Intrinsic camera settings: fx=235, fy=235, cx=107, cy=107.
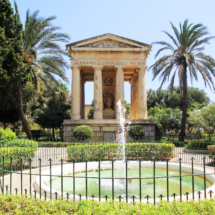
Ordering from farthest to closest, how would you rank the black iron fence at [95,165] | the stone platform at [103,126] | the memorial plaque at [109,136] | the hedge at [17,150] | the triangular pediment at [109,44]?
the triangular pediment at [109,44] → the stone platform at [103,126] → the memorial plaque at [109,136] → the hedge at [17,150] → the black iron fence at [95,165]

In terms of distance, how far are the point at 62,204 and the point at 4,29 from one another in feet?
56.3

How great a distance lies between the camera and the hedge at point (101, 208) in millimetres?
4090

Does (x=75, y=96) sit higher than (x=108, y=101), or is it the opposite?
(x=75, y=96)

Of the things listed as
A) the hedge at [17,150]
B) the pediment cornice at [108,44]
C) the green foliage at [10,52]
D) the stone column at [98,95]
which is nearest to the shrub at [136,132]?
the stone column at [98,95]

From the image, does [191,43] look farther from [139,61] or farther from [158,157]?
[158,157]

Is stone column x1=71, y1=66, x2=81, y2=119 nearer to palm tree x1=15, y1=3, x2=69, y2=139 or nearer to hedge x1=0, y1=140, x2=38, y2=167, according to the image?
palm tree x1=15, y1=3, x2=69, y2=139

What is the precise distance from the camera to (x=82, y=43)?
23484mm

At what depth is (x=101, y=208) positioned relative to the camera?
13.7 feet

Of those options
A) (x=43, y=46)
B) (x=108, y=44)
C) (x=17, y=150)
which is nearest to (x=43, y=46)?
(x=43, y=46)

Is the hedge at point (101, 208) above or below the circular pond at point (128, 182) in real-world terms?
above

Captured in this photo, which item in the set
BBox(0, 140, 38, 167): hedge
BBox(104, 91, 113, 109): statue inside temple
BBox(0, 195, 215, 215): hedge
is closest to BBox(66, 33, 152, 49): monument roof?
BBox(104, 91, 113, 109): statue inside temple

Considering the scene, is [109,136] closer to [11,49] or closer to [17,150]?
[11,49]

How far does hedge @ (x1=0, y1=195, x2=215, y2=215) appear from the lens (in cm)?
409

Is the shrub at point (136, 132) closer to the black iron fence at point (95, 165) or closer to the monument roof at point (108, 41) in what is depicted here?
the black iron fence at point (95, 165)
